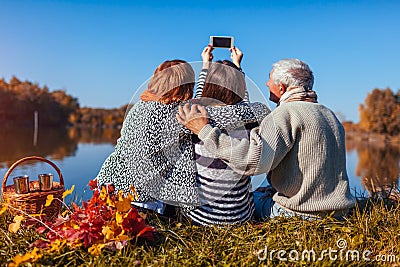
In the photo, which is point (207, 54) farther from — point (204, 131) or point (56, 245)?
point (56, 245)

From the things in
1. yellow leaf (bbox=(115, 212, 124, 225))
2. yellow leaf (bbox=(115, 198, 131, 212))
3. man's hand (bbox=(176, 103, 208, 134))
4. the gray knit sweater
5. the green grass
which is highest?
man's hand (bbox=(176, 103, 208, 134))

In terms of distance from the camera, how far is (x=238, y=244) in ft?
7.33

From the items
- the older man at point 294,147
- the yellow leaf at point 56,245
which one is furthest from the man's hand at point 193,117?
the yellow leaf at point 56,245

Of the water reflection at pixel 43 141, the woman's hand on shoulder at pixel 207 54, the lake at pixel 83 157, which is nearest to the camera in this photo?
the woman's hand on shoulder at pixel 207 54

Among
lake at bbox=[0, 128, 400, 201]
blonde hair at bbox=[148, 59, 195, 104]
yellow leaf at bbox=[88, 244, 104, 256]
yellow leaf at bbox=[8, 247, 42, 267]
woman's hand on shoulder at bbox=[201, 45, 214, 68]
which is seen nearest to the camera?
yellow leaf at bbox=[8, 247, 42, 267]

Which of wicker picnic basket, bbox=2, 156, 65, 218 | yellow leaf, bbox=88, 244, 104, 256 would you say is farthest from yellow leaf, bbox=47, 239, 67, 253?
wicker picnic basket, bbox=2, 156, 65, 218

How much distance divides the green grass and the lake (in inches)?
17.7

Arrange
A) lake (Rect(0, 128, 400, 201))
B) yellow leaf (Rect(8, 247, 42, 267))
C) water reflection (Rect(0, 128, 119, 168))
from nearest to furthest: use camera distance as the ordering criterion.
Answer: yellow leaf (Rect(8, 247, 42, 267))
lake (Rect(0, 128, 400, 201))
water reflection (Rect(0, 128, 119, 168))

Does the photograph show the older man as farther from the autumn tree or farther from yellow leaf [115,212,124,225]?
the autumn tree

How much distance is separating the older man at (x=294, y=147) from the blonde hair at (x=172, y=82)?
0.37ft

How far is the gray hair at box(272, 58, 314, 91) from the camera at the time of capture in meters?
2.48

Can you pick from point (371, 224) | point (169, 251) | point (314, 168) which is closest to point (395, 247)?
point (371, 224)

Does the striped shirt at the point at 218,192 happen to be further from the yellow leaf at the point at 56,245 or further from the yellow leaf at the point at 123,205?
the yellow leaf at the point at 56,245

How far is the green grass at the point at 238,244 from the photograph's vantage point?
2043 millimetres
